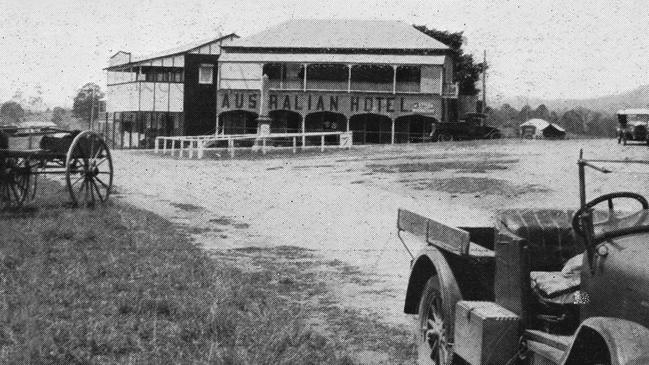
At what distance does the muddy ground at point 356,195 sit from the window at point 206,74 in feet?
74.5

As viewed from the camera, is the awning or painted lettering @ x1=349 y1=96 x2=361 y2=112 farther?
painted lettering @ x1=349 y1=96 x2=361 y2=112

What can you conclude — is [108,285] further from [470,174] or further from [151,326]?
[470,174]

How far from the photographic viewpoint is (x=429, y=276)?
593 centimetres

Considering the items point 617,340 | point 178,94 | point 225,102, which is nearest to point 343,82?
point 225,102

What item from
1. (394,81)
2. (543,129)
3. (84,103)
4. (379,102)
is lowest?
(543,129)

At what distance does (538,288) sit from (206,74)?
49.3 meters

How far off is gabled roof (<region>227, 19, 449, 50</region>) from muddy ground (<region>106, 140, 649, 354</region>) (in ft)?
67.5

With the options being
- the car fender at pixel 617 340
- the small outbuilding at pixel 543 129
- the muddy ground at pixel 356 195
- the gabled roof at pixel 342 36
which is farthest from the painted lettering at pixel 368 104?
the car fender at pixel 617 340

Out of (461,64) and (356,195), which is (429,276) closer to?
(356,195)

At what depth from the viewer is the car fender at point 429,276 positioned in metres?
5.02

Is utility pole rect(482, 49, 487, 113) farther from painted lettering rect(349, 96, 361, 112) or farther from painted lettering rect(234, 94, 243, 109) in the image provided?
painted lettering rect(234, 94, 243, 109)

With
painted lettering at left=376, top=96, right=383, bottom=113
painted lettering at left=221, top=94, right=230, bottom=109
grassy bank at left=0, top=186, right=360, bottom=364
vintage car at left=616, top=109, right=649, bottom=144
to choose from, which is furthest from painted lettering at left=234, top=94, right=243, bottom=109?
grassy bank at left=0, top=186, right=360, bottom=364

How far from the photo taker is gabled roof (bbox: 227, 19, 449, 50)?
49.5 m

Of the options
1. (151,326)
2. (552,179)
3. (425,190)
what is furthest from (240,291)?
(552,179)
